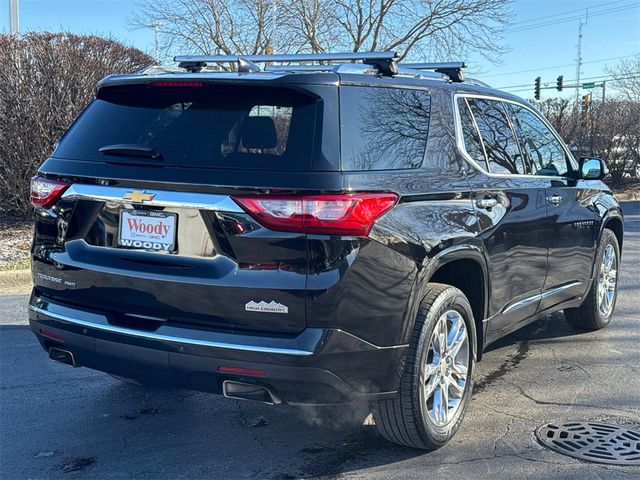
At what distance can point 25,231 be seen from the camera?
33.6ft

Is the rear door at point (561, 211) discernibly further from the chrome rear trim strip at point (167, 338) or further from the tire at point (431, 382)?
the chrome rear trim strip at point (167, 338)

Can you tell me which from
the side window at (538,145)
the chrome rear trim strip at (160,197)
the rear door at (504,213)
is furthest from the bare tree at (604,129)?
the chrome rear trim strip at (160,197)

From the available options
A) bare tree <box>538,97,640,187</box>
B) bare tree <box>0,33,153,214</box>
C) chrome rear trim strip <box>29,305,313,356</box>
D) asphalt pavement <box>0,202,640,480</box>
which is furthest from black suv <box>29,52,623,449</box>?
bare tree <box>538,97,640,187</box>

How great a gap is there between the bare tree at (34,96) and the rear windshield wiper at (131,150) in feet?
25.4

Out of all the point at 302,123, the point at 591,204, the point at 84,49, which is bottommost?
the point at 591,204

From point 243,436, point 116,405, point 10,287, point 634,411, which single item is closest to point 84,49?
point 10,287

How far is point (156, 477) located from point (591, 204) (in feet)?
12.8

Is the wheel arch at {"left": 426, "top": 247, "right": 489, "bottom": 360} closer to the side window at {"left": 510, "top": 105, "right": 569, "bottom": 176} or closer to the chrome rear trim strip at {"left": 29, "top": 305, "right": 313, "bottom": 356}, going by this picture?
the chrome rear trim strip at {"left": 29, "top": 305, "right": 313, "bottom": 356}

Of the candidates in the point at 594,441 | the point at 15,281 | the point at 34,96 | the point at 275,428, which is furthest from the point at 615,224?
the point at 34,96

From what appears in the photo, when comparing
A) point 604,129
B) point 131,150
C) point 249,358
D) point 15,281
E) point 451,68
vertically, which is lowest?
point 15,281

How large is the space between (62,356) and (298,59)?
7.09ft

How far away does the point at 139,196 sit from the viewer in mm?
3133

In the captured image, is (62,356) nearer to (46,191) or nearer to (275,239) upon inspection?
(46,191)

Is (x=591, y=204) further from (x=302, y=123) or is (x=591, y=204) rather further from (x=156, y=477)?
(x=156, y=477)
